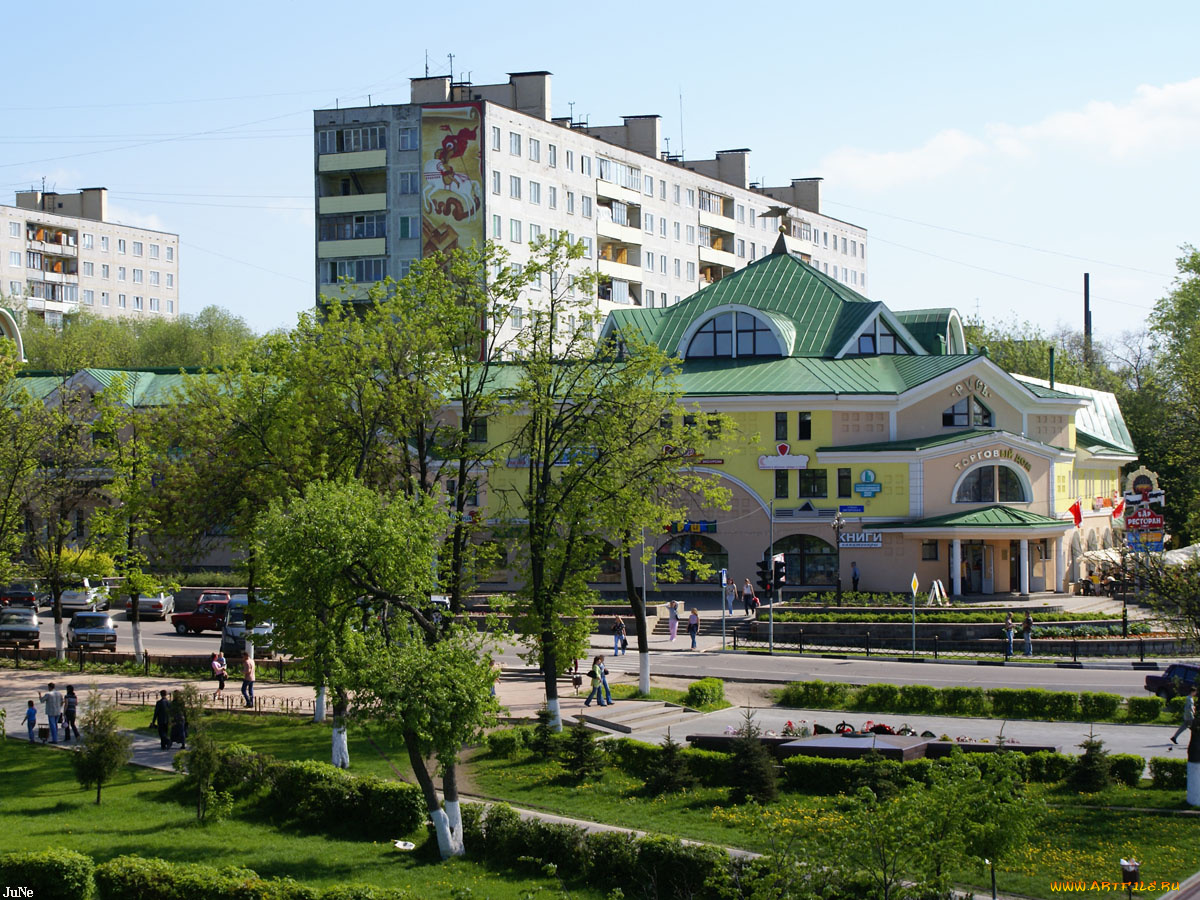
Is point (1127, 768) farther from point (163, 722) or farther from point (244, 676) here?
point (244, 676)

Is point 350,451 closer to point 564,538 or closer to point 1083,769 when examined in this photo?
point 564,538

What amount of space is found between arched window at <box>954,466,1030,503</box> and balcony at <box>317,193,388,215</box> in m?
41.9

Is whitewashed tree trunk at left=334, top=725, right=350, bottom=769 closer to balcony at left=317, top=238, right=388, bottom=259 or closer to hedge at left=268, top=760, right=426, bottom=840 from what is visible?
hedge at left=268, top=760, right=426, bottom=840

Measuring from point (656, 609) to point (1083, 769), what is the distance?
30.3 m

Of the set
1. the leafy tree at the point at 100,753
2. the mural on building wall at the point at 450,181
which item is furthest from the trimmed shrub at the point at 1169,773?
the mural on building wall at the point at 450,181

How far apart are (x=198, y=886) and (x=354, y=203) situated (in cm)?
6739

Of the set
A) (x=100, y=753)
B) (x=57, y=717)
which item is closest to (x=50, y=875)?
(x=100, y=753)

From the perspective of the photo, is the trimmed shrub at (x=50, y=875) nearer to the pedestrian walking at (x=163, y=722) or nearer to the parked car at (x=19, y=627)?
the pedestrian walking at (x=163, y=722)

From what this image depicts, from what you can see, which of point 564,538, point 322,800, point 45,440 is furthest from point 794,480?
point 322,800

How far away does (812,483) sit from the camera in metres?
59.2

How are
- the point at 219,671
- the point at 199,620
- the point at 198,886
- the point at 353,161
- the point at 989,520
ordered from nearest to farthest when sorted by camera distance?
the point at 198,886 → the point at 219,671 → the point at 199,620 → the point at 989,520 → the point at 353,161

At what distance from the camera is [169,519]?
126ft

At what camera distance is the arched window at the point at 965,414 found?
60.7 meters

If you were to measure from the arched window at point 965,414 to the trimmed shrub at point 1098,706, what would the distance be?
1170 inches
